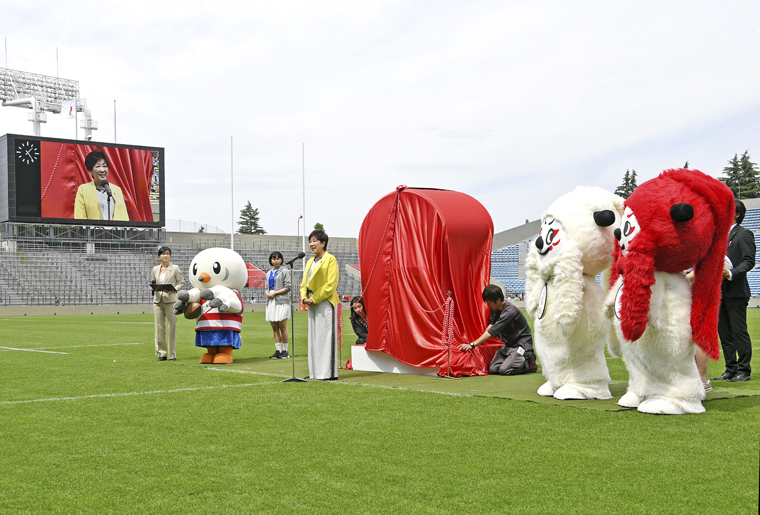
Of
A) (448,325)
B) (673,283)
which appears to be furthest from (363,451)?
(448,325)

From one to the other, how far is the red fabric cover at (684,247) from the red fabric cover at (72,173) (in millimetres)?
37807

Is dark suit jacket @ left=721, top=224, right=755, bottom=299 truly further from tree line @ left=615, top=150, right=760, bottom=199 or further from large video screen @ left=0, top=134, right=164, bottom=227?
tree line @ left=615, top=150, right=760, bottom=199

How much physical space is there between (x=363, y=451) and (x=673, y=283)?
3.14 metres

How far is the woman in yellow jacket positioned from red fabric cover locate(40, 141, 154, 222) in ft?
112

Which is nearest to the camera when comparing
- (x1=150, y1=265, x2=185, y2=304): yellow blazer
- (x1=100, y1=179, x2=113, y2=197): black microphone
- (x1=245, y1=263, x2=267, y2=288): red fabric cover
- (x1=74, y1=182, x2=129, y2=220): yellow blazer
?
(x1=150, y1=265, x2=185, y2=304): yellow blazer

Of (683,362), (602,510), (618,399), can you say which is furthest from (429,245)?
(602,510)

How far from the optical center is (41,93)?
53906mm

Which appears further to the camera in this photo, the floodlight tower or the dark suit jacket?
the floodlight tower

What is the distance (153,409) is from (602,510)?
4.42 m

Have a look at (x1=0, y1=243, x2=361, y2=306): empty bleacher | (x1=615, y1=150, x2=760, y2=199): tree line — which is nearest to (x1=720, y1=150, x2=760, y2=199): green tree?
(x1=615, y1=150, x2=760, y2=199): tree line

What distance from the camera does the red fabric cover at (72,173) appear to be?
127 ft

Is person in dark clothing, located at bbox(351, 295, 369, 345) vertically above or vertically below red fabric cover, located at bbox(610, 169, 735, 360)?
below

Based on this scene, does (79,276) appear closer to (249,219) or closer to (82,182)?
(82,182)

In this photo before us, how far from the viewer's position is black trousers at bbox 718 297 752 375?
8.68m
